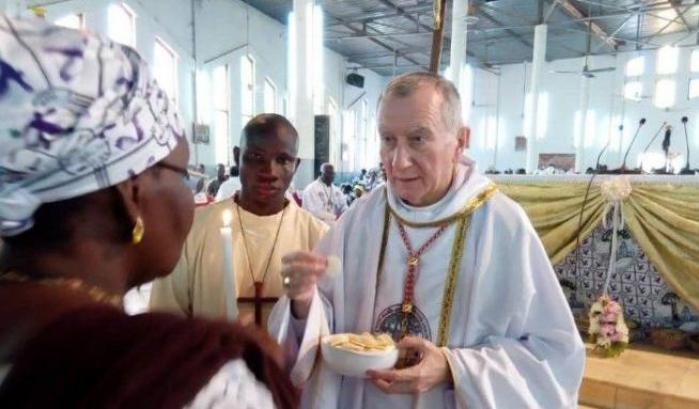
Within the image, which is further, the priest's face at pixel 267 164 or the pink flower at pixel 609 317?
the pink flower at pixel 609 317

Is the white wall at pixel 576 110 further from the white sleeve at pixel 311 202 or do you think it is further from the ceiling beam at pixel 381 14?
the white sleeve at pixel 311 202

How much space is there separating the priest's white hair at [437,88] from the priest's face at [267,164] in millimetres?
544

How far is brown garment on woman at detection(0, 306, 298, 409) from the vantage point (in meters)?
0.55

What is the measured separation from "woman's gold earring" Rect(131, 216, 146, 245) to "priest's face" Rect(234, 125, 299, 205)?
1.33m

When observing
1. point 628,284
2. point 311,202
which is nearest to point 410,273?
point 628,284

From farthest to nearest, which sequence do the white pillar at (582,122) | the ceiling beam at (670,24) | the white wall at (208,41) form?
the white pillar at (582,122) → the ceiling beam at (670,24) → the white wall at (208,41)

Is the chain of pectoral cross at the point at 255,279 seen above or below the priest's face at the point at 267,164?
below

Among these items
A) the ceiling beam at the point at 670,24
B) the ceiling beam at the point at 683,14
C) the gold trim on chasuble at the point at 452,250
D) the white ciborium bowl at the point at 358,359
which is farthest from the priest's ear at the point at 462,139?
the ceiling beam at the point at 670,24

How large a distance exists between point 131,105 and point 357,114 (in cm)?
2229

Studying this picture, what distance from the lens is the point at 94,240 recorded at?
758mm

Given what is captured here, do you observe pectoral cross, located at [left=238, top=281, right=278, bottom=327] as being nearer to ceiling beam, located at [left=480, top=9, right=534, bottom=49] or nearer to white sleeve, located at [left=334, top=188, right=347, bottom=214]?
white sleeve, located at [left=334, top=188, right=347, bottom=214]

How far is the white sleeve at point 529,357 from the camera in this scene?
5.02ft

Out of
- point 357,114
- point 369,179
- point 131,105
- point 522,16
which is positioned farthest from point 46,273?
point 357,114

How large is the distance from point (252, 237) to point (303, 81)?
8.57 metres
